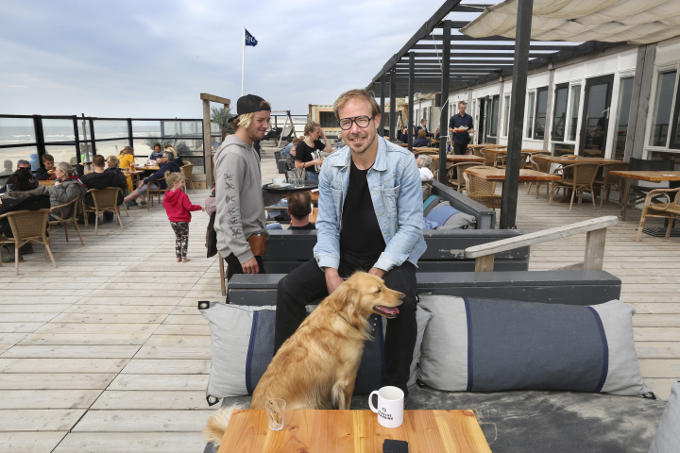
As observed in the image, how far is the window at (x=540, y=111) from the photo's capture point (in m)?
13.2

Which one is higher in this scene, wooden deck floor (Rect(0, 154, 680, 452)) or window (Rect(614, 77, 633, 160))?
window (Rect(614, 77, 633, 160))

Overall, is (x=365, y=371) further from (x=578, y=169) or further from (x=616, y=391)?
(x=578, y=169)

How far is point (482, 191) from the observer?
686 centimetres

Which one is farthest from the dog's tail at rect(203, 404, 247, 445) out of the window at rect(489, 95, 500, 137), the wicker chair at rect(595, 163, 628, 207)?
the window at rect(489, 95, 500, 137)

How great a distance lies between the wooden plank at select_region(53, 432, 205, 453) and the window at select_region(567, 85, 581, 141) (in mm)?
12208

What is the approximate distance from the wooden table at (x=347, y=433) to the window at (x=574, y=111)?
1209 centimetres

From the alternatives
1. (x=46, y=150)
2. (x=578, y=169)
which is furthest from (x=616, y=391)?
(x=46, y=150)

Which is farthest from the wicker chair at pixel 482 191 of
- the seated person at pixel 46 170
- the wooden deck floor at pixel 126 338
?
the seated person at pixel 46 170

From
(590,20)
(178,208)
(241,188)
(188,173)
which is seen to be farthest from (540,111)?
(241,188)

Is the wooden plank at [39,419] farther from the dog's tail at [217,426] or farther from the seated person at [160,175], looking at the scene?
the seated person at [160,175]

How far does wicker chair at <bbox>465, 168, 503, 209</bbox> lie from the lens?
674 centimetres

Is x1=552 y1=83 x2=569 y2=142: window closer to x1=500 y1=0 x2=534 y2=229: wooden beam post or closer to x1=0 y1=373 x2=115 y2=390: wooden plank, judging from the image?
x1=500 y1=0 x2=534 y2=229: wooden beam post

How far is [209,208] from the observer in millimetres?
3662

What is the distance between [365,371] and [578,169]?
8084 millimetres
